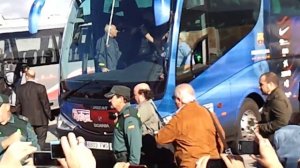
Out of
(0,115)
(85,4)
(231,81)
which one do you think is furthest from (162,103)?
(0,115)

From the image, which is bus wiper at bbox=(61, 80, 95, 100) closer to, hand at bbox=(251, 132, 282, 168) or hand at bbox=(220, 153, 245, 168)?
hand at bbox=(220, 153, 245, 168)

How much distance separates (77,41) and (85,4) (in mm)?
613

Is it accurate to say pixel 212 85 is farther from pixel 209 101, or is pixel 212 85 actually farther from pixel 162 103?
pixel 162 103

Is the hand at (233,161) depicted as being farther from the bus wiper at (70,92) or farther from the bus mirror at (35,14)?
the bus mirror at (35,14)

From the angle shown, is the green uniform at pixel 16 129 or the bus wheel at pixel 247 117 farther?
the bus wheel at pixel 247 117

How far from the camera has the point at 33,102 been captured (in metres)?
11.1

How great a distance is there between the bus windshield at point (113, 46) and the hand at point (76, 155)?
685 centimetres

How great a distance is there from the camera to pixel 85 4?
10.8 m

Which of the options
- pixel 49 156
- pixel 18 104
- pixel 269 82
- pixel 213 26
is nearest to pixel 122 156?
pixel 269 82

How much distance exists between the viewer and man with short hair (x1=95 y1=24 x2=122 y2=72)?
10062 millimetres

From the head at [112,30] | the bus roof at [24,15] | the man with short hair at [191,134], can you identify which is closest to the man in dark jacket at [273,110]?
the man with short hair at [191,134]

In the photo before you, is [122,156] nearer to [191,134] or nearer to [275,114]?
[191,134]

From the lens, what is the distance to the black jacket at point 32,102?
1102cm

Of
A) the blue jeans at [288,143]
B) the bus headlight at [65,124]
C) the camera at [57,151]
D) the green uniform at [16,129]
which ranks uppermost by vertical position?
the camera at [57,151]
